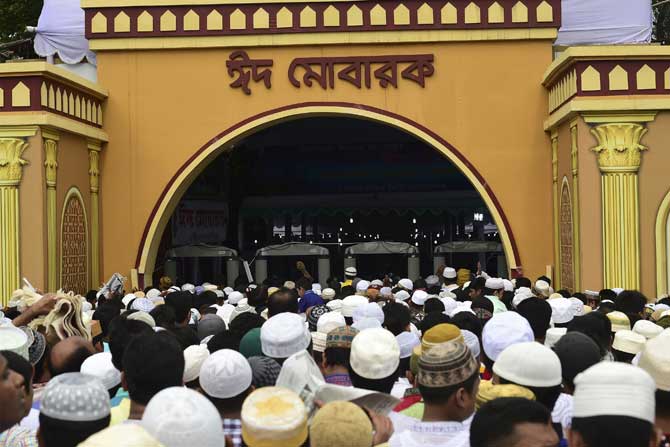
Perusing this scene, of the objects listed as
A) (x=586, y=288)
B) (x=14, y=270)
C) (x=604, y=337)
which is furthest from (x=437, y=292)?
(x=14, y=270)

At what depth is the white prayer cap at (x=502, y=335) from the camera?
6.02m

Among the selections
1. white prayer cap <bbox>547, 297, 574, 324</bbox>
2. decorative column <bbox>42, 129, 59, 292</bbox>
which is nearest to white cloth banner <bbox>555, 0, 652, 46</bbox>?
decorative column <bbox>42, 129, 59, 292</bbox>

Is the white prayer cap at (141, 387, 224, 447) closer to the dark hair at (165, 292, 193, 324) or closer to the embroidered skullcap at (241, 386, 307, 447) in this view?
the embroidered skullcap at (241, 386, 307, 447)

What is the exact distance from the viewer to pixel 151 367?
15.7ft

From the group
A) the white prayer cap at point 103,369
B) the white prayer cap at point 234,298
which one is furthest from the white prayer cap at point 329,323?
the white prayer cap at point 234,298

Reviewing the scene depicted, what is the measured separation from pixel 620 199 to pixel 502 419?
40.6 ft

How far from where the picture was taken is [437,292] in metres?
12.5

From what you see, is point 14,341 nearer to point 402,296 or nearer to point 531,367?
point 531,367

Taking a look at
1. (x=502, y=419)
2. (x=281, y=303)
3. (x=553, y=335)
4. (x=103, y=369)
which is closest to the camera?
(x=502, y=419)

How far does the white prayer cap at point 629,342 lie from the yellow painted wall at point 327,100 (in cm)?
1067

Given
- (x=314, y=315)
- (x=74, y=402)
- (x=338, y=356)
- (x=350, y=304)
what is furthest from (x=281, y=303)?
(x=74, y=402)

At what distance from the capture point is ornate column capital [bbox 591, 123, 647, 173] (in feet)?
50.1

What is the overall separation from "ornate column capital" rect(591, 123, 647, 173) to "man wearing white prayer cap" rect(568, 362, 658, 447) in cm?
1221

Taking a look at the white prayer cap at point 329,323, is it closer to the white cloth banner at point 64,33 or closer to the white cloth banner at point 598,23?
the white cloth banner at point 598,23
